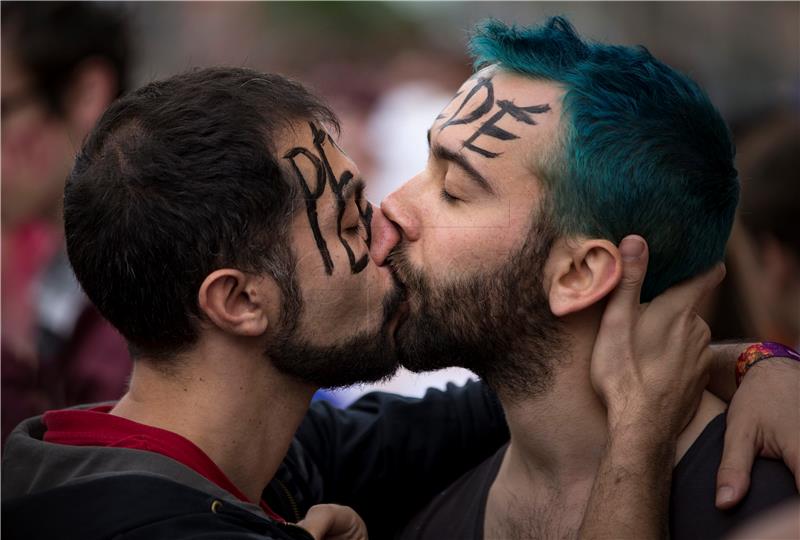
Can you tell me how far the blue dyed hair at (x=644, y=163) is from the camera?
109 inches

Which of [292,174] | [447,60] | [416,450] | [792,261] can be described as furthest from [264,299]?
[447,60]

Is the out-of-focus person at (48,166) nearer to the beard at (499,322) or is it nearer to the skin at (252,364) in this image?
the skin at (252,364)

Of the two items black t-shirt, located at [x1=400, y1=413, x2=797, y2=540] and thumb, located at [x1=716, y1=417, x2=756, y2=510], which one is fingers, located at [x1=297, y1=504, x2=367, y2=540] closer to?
black t-shirt, located at [x1=400, y1=413, x2=797, y2=540]

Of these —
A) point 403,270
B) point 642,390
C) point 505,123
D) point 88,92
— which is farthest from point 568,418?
point 88,92

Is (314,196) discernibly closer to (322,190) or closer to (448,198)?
(322,190)

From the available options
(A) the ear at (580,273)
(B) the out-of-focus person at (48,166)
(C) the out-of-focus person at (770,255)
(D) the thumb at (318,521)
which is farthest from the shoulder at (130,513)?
(C) the out-of-focus person at (770,255)

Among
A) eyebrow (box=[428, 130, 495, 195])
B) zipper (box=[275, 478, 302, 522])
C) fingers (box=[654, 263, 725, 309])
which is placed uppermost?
eyebrow (box=[428, 130, 495, 195])

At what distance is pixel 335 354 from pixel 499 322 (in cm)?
47

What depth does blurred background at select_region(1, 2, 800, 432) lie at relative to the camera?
15.7 feet

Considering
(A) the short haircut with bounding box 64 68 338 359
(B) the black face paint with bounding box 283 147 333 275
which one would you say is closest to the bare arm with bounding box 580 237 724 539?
(B) the black face paint with bounding box 283 147 333 275

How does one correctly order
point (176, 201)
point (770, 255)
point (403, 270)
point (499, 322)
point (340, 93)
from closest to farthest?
point (176, 201), point (499, 322), point (403, 270), point (770, 255), point (340, 93)

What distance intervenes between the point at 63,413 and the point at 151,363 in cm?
26

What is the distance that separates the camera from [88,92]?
18.7ft

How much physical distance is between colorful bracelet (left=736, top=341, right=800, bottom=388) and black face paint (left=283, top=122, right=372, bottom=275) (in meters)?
1.08
